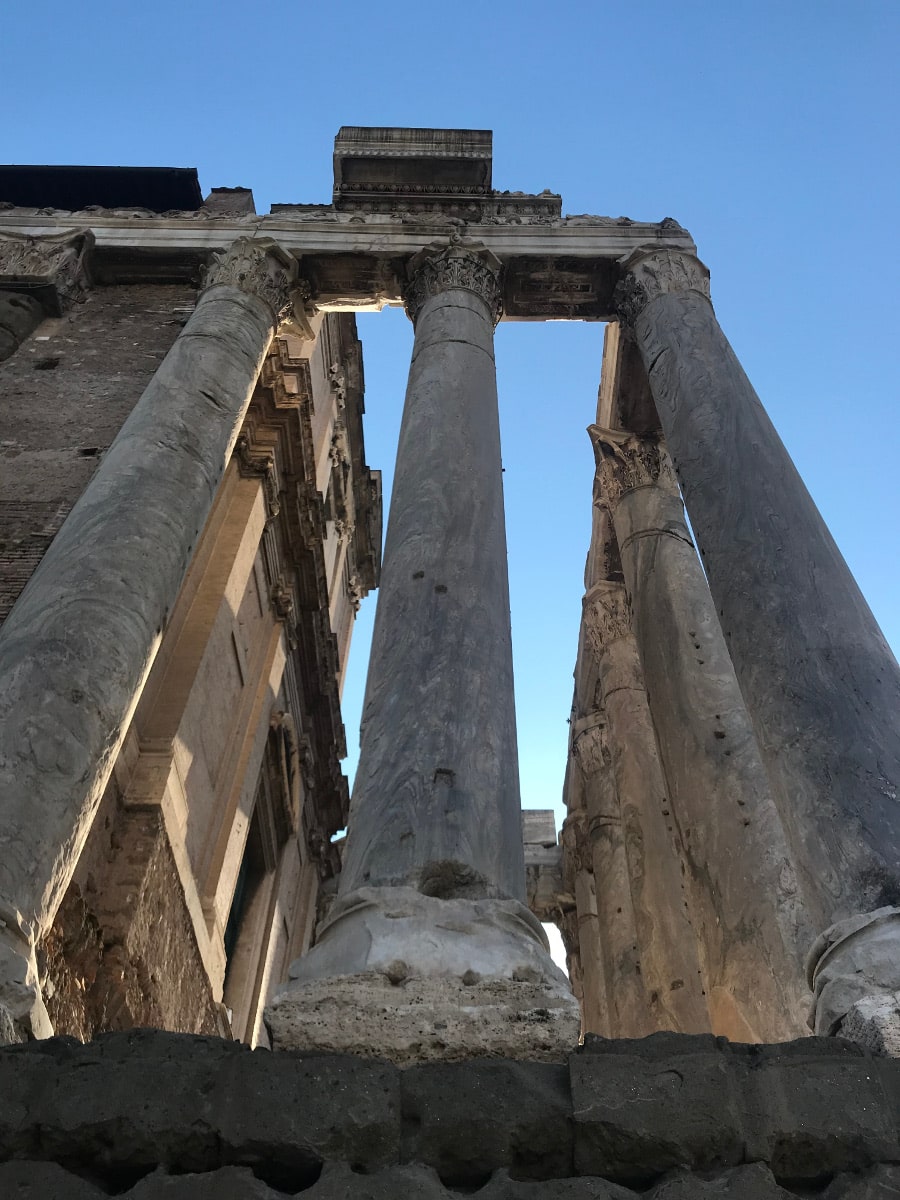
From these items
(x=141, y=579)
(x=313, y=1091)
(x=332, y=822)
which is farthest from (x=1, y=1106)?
(x=332, y=822)

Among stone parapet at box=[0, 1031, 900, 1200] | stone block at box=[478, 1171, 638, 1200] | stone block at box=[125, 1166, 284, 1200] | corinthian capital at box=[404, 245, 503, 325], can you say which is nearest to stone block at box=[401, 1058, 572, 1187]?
stone parapet at box=[0, 1031, 900, 1200]

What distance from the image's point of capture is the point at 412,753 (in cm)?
557

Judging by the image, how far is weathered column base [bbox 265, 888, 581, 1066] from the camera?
384 cm

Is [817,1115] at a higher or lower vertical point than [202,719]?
lower

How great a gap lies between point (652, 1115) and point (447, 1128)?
0.66 meters

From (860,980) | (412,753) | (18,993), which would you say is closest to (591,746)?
(412,753)

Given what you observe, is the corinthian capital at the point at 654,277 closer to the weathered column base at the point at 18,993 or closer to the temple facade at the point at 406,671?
the temple facade at the point at 406,671

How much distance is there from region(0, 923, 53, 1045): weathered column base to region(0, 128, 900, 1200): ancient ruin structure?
0.11ft

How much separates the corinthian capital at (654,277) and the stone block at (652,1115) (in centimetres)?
865

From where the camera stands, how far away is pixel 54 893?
199 inches

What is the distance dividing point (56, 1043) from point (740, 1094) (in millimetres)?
2358

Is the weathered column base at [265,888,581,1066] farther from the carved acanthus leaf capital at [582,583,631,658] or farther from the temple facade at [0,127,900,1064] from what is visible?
the carved acanthus leaf capital at [582,583,631,658]

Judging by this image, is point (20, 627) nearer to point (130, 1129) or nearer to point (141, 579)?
point (141, 579)

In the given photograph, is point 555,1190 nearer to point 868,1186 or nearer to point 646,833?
point 868,1186
